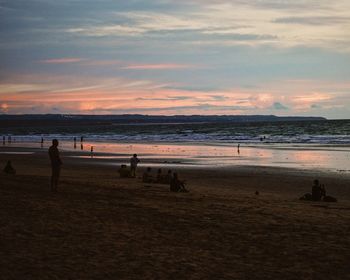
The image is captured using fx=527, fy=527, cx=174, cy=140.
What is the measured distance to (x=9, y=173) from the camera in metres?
24.8

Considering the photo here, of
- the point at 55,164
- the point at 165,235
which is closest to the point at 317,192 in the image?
the point at 165,235

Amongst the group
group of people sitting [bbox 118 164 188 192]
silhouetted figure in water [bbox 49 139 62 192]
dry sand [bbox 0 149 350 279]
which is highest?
silhouetted figure in water [bbox 49 139 62 192]

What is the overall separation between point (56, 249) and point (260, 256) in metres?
3.91

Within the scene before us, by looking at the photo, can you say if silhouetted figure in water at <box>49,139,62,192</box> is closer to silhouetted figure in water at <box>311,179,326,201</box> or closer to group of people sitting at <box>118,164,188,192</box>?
group of people sitting at <box>118,164,188,192</box>

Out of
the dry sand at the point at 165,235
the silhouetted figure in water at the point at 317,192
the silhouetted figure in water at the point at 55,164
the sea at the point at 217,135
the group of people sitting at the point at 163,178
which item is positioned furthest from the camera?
the sea at the point at 217,135

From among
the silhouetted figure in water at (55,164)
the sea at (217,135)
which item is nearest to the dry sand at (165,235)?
the silhouetted figure in water at (55,164)

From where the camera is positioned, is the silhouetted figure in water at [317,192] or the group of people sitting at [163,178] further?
the group of people sitting at [163,178]

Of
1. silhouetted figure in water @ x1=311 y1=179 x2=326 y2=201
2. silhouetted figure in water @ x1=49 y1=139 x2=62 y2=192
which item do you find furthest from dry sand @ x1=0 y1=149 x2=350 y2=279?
silhouetted figure in water @ x1=311 y1=179 x2=326 y2=201

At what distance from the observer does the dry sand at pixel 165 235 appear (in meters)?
9.09

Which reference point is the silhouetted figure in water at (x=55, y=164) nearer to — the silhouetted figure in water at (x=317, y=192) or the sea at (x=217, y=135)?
the silhouetted figure in water at (x=317, y=192)

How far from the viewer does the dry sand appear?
909 cm

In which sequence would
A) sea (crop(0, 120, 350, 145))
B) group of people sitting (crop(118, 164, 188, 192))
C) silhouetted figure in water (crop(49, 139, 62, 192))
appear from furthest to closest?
sea (crop(0, 120, 350, 145)) → group of people sitting (crop(118, 164, 188, 192)) → silhouetted figure in water (crop(49, 139, 62, 192))

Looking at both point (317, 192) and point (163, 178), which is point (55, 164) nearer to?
point (163, 178)

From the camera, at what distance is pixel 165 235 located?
1162 cm
